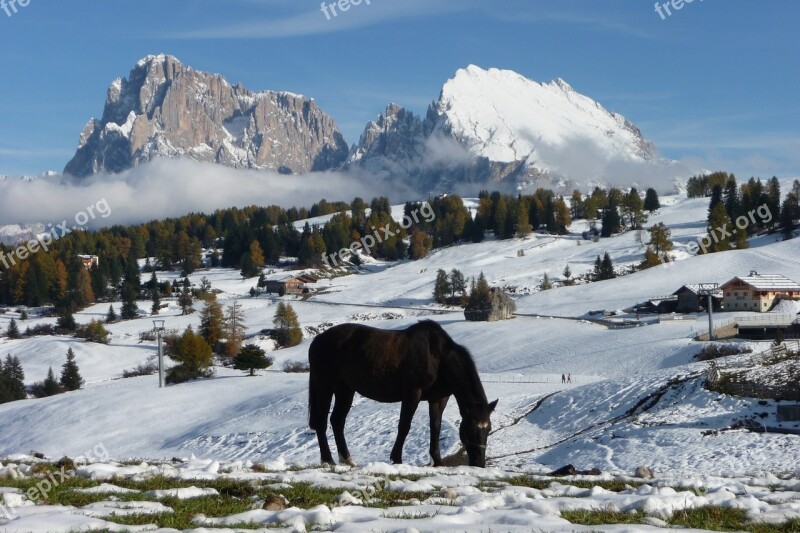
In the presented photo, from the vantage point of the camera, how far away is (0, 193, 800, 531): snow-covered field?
952 cm

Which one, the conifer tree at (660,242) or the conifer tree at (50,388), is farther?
the conifer tree at (660,242)

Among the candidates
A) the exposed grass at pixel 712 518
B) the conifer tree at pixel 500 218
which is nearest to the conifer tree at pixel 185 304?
the conifer tree at pixel 500 218

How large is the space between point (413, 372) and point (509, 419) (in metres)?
23.0

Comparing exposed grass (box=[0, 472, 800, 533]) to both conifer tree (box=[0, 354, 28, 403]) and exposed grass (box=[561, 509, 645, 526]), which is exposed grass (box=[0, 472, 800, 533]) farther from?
conifer tree (box=[0, 354, 28, 403])

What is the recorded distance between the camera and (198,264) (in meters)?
171

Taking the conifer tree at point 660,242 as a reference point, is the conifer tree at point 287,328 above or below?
below

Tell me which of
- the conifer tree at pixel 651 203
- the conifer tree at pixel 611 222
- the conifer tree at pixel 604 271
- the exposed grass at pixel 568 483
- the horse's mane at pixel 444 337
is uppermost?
the conifer tree at pixel 651 203

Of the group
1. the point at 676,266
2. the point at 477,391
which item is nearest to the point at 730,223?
the point at 676,266

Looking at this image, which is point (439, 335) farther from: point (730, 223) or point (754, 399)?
point (730, 223)

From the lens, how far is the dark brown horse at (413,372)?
15.1 m

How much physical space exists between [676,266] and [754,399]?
8549 centimetres

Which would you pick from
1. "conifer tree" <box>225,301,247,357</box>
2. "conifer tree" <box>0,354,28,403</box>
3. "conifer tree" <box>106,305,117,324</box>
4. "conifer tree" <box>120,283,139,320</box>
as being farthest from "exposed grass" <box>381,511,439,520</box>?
"conifer tree" <box>120,283,139,320</box>

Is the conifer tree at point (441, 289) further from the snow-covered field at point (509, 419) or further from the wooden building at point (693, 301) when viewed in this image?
the wooden building at point (693, 301)

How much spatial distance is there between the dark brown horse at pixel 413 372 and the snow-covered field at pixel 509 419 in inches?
49.0
